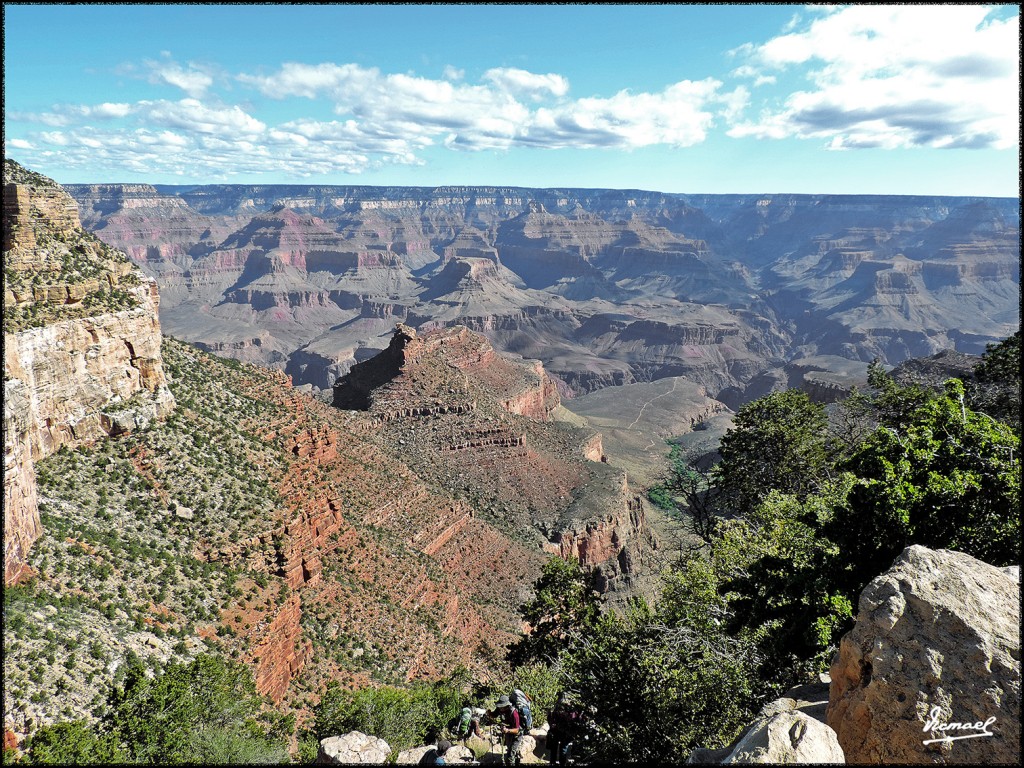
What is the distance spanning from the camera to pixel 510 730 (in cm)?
1942

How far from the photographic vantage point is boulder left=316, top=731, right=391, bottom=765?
17.2 m

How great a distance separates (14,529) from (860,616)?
25.8 meters

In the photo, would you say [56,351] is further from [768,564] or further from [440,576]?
[768,564]

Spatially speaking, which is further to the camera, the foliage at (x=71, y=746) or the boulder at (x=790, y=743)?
the foliage at (x=71, y=746)

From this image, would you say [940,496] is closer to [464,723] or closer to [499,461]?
[464,723]

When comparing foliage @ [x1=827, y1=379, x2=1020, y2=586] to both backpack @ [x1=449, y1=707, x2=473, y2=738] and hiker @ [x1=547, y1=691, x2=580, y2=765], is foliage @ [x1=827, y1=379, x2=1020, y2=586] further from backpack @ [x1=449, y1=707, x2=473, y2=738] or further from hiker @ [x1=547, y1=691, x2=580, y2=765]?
backpack @ [x1=449, y1=707, x2=473, y2=738]

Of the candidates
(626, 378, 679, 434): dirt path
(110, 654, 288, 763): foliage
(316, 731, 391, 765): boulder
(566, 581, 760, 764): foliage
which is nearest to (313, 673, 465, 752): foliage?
(110, 654, 288, 763): foliage

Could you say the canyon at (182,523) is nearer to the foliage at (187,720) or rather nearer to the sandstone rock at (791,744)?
the foliage at (187,720)

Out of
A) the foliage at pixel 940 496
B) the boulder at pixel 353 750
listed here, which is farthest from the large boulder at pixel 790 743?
the boulder at pixel 353 750

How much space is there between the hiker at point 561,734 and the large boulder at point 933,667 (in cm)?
858

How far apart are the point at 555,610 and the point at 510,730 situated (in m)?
13.9

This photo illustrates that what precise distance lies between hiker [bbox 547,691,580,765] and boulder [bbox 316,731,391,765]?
4968 millimetres

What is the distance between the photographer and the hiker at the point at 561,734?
18.1 meters

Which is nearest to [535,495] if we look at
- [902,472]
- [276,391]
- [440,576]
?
[440,576]
